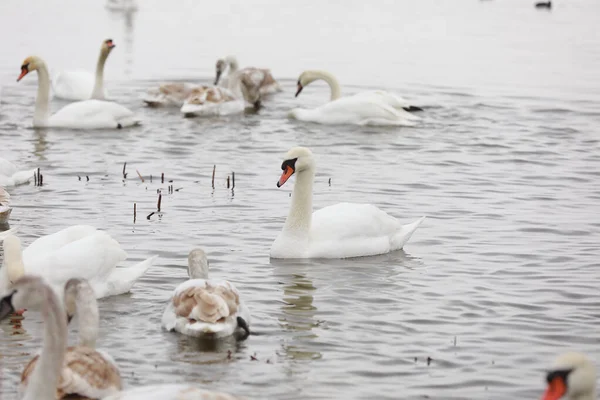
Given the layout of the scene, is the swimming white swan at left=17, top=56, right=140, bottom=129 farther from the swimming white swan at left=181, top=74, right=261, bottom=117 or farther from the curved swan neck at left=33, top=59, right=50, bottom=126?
the swimming white swan at left=181, top=74, right=261, bottom=117

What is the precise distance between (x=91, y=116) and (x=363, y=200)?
5.97 meters

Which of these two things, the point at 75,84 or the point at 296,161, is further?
the point at 75,84

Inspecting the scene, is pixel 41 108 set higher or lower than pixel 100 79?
lower

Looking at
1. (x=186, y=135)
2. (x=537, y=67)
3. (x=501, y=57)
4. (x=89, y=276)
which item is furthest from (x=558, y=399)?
(x=501, y=57)

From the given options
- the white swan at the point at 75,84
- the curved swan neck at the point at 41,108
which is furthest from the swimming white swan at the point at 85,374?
the white swan at the point at 75,84

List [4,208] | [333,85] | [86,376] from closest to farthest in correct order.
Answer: [86,376] → [4,208] → [333,85]

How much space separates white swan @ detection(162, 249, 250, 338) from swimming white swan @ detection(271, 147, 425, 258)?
7.63ft

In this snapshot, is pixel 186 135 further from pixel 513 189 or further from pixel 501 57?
pixel 501 57

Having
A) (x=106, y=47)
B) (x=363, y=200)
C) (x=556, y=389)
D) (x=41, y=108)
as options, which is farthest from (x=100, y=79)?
(x=556, y=389)

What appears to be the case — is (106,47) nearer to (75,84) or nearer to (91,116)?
(75,84)

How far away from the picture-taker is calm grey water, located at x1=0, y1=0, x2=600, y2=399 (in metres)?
8.13

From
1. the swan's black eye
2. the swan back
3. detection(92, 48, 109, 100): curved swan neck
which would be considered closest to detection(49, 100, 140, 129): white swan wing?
detection(92, 48, 109, 100): curved swan neck

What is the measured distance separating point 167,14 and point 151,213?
30.9 metres

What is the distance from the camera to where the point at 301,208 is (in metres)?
10.9
